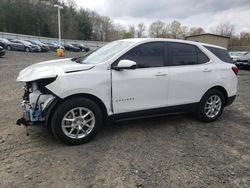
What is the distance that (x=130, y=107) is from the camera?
3945mm

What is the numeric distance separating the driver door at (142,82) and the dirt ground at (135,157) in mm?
564

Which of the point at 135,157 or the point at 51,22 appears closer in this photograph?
the point at 135,157

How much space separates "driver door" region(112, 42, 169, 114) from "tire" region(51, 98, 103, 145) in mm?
381

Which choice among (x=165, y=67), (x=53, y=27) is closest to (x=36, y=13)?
(x=53, y=27)

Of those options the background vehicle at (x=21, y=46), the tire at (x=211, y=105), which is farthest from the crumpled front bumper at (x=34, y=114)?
the background vehicle at (x=21, y=46)

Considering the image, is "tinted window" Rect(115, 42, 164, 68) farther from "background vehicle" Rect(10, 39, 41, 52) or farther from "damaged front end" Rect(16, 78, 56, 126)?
"background vehicle" Rect(10, 39, 41, 52)

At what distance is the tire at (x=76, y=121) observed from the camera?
11.3ft

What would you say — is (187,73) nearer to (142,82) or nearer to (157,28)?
(142,82)

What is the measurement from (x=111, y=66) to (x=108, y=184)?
5.87 ft

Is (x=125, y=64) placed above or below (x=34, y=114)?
above

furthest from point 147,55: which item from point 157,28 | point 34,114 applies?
point 157,28

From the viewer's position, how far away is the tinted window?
3.98 meters

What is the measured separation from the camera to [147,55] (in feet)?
13.5

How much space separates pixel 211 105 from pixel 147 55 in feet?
6.03
